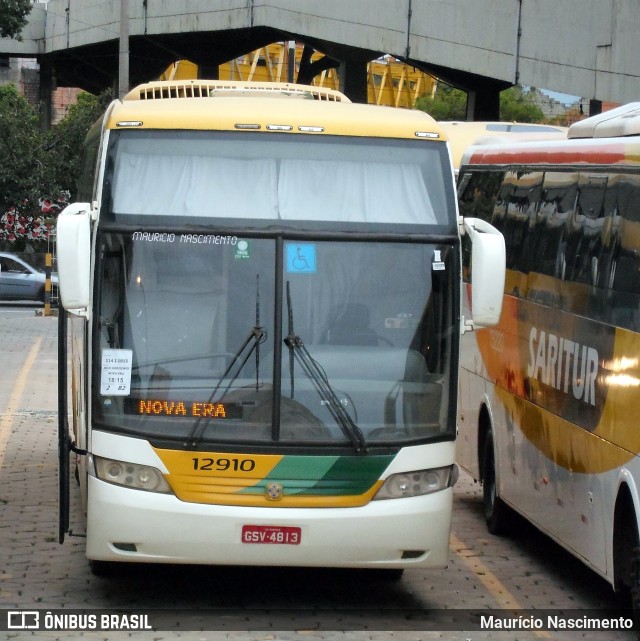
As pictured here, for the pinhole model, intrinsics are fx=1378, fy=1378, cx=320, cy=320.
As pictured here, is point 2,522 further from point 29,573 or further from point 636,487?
point 636,487

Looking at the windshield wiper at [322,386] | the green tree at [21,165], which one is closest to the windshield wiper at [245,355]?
the windshield wiper at [322,386]

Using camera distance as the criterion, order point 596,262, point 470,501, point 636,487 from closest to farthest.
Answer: point 636,487 < point 596,262 < point 470,501

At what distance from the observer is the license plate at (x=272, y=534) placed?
768 centimetres

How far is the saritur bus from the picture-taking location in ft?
25.3

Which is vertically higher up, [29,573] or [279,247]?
[279,247]

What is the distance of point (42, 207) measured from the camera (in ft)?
142

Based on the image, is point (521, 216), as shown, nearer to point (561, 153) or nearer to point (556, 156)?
point (556, 156)

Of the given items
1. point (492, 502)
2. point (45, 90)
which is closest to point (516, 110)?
point (45, 90)

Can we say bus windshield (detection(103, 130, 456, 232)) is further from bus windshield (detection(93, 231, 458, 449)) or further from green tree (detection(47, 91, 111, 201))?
green tree (detection(47, 91, 111, 201))

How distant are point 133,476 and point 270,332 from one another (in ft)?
3.68

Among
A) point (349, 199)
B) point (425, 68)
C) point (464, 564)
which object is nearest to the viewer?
point (349, 199)

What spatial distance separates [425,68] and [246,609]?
26714 mm

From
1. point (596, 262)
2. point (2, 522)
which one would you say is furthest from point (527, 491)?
point (2, 522)

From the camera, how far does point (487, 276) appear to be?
787cm
